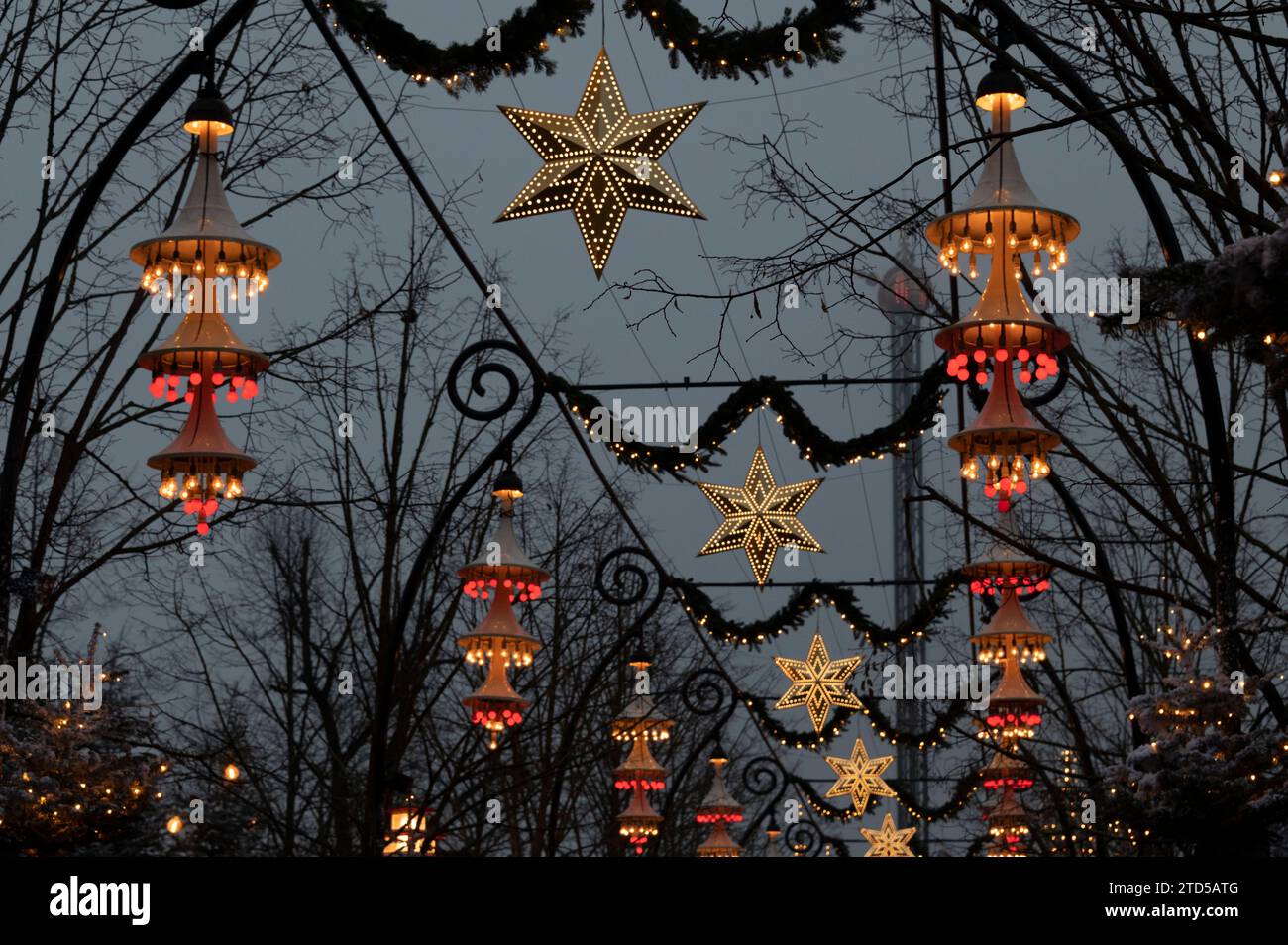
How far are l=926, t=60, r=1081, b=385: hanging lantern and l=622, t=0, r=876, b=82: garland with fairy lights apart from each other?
1.16 metres

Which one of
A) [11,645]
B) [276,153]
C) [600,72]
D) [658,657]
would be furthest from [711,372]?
[658,657]

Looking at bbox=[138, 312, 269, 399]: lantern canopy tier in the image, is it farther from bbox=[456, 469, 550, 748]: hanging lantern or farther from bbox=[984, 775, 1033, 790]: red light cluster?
bbox=[984, 775, 1033, 790]: red light cluster

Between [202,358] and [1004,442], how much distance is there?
4.64 m

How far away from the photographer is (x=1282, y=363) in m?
5.27

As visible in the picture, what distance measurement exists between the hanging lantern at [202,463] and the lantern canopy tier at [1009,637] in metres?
Answer: 7.53

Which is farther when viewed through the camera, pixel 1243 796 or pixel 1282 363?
pixel 1243 796

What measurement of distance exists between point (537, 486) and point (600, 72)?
18023 millimetres

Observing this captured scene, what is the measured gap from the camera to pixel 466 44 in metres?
9.74

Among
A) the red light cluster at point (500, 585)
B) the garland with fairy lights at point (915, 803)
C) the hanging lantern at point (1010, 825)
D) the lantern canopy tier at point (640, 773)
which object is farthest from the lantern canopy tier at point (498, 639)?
the lantern canopy tier at point (640, 773)

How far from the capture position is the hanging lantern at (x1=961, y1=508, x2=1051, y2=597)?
13.9 m

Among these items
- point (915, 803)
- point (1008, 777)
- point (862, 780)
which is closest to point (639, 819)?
point (862, 780)

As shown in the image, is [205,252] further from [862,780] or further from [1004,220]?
[862,780]

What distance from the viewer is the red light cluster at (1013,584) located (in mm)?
13930
